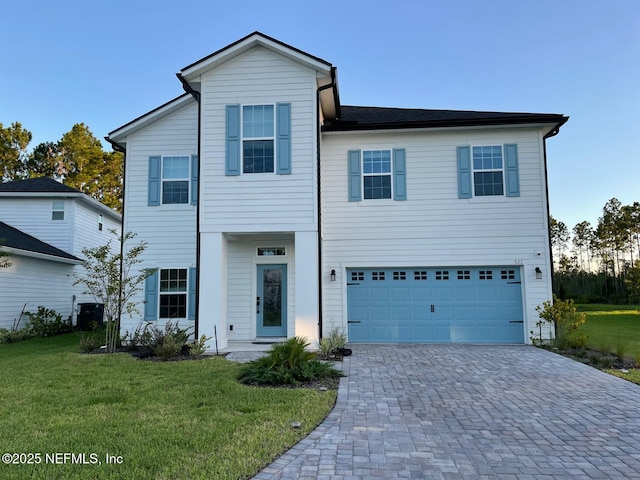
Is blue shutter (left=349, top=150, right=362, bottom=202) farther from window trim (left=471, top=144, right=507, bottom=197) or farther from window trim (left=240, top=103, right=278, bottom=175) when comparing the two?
window trim (left=471, top=144, right=507, bottom=197)

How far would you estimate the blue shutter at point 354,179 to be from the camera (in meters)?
11.8

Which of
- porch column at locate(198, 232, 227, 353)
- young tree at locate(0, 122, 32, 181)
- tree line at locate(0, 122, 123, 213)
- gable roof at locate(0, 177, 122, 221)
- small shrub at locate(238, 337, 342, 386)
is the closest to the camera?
small shrub at locate(238, 337, 342, 386)

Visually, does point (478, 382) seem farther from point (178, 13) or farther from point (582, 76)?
point (178, 13)

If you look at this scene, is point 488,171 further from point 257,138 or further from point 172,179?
point 172,179

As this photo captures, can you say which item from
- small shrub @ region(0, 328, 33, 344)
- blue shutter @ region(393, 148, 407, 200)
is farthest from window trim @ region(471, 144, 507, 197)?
small shrub @ region(0, 328, 33, 344)

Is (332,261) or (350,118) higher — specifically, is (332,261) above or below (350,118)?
below

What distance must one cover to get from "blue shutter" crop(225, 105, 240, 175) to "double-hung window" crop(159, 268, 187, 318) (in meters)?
3.33

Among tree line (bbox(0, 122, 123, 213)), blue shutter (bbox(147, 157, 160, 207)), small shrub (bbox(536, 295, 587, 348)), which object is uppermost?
Result: tree line (bbox(0, 122, 123, 213))

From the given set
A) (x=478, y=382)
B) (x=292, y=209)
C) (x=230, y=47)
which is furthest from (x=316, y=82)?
(x=478, y=382)

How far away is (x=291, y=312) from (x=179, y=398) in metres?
5.78

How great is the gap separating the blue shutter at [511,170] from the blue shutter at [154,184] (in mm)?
9863

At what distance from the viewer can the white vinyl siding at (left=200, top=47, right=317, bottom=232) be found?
1014 centimetres

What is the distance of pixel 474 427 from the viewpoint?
15.9 ft

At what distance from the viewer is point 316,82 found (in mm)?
10438
